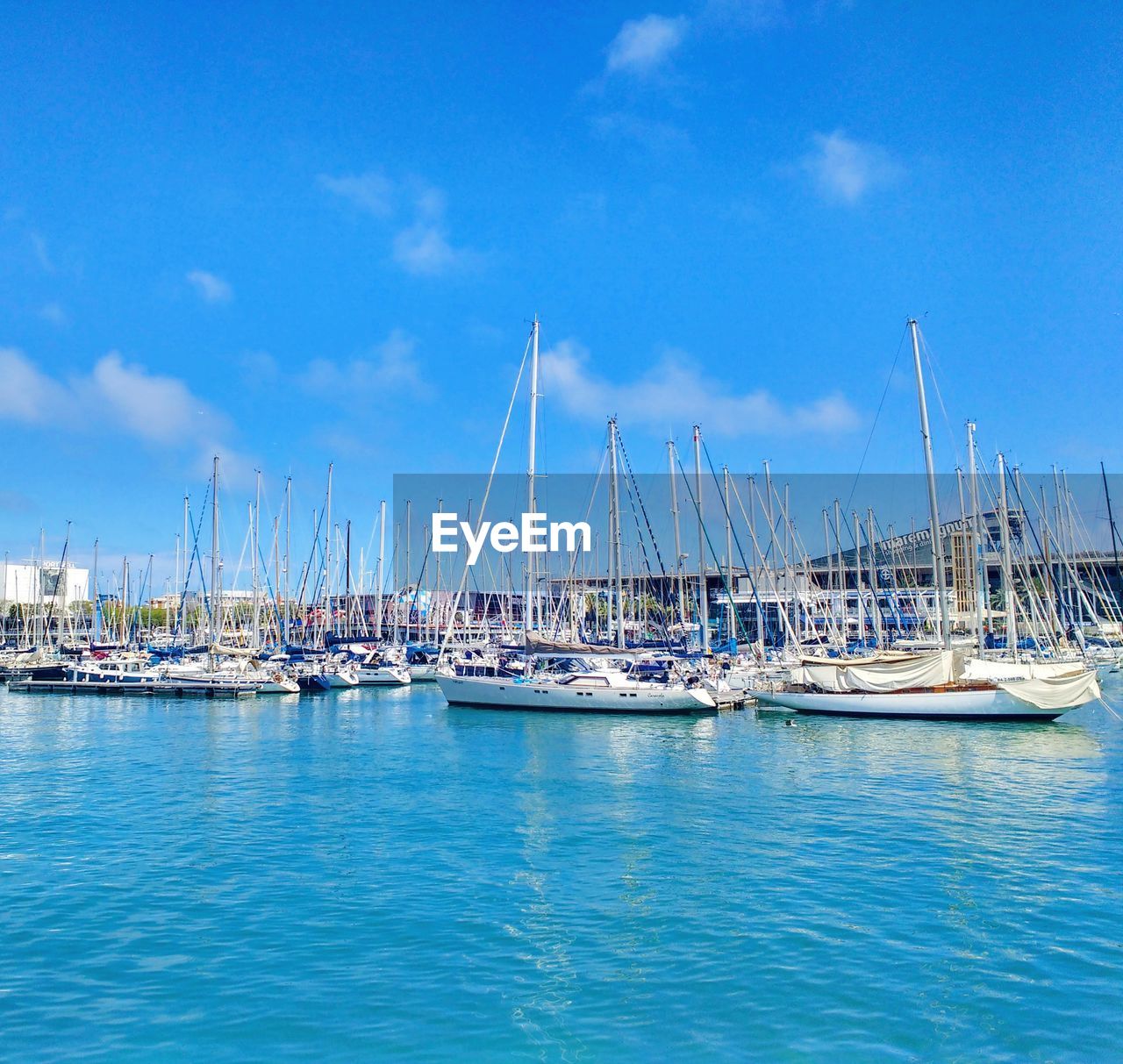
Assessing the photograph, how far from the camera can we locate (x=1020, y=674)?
44656 millimetres

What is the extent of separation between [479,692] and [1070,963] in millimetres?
40173

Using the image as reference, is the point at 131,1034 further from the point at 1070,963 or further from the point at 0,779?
the point at 0,779

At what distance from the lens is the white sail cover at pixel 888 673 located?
4353cm

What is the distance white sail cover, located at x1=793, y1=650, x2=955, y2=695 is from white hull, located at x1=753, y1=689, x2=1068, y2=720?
0.45 m

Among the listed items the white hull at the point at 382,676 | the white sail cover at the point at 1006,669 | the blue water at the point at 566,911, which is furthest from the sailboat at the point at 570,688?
the white hull at the point at 382,676

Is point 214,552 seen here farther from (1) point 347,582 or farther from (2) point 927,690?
(2) point 927,690

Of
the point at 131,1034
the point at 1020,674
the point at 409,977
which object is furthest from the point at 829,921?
the point at 1020,674

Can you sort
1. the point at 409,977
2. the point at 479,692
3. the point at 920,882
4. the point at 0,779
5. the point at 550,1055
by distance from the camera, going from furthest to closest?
the point at 479,692
the point at 0,779
the point at 920,882
the point at 409,977
the point at 550,1055

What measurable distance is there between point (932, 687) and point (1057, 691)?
208 inches

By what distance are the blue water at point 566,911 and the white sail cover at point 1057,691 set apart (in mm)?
8981

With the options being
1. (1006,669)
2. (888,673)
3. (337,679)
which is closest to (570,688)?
(888,673)

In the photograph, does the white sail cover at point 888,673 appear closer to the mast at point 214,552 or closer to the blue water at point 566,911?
the blue water at point 566,911

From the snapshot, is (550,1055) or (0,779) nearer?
(550,1055)

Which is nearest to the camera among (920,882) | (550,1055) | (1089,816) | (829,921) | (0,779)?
(550,1055)
